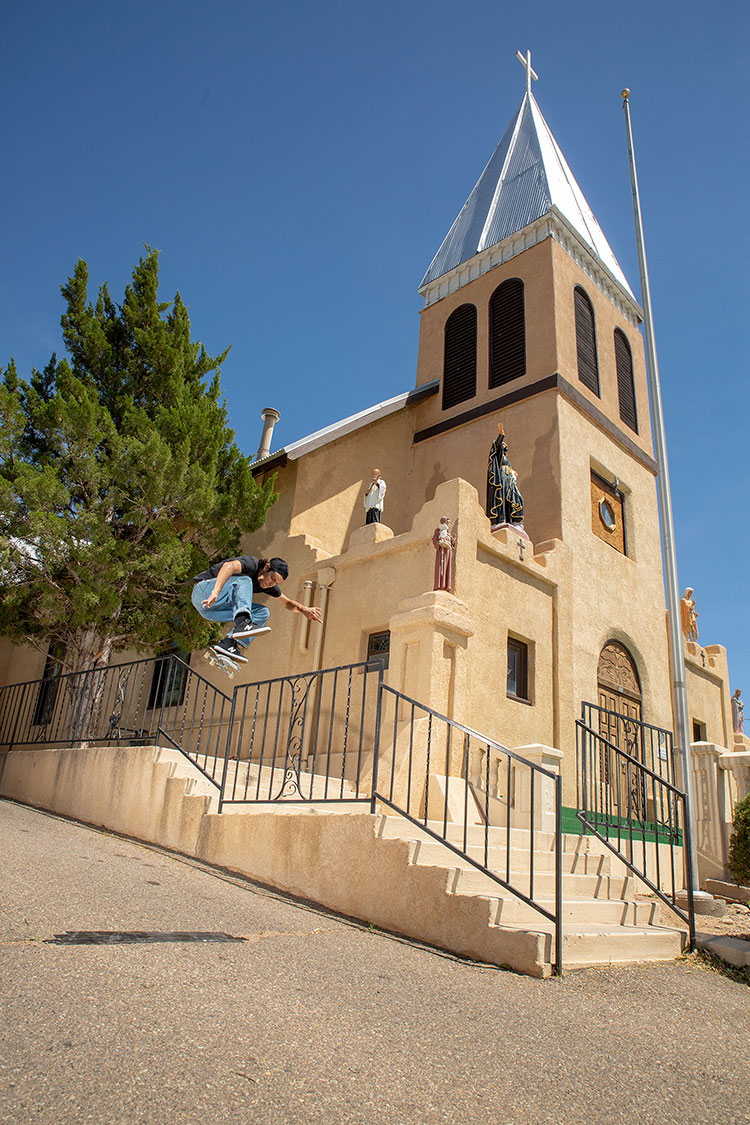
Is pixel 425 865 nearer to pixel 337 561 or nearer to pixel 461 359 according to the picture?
pixel 337 561

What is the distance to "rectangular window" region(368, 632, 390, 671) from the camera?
38.7 ft

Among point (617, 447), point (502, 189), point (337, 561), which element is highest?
point (502, 189)

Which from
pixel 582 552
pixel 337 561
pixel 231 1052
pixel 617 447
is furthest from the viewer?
pixel 617 447

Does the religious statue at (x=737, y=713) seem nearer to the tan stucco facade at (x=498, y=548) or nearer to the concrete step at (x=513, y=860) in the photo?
the tan stucco facade at (x=498, y=548)

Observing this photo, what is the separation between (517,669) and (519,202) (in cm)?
1311

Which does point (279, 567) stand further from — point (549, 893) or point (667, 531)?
point (667, 531)

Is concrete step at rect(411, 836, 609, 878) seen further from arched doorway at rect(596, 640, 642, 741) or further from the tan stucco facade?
arched doorway at rect(596, 640, 642, 741)

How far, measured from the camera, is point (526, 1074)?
10.1 feet

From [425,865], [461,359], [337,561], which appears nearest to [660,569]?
[461,359]

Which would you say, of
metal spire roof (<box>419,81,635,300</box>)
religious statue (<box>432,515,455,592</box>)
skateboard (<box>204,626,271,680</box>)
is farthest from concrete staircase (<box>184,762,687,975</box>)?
metal spire roof (<box>419,81,635,300</box>)

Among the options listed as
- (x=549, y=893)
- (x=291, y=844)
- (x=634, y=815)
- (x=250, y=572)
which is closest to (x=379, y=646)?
(x=634, y=815)

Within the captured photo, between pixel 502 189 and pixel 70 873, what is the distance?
2035 cm

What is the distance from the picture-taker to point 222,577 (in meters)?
5.79

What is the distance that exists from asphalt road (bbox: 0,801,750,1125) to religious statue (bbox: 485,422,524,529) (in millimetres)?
8501
